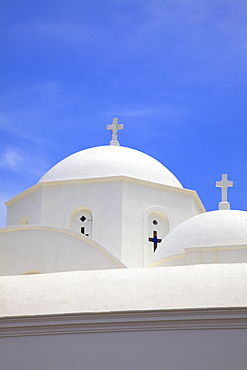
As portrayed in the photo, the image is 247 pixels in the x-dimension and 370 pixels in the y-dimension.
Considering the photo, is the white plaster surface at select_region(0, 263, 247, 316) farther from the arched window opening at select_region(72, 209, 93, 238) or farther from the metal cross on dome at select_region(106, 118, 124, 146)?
the metal cross on dome at select_region(106, 118, 124, 146)

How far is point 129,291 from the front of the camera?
349 inches

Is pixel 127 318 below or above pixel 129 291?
below

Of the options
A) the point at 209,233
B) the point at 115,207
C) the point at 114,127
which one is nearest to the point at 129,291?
the point at 209,233

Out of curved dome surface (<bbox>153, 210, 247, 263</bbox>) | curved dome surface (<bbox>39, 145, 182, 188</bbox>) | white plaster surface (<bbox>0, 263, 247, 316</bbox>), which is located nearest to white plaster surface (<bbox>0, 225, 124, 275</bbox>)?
curved dome surface (<bbox>153, 210, 247, 263</bbox>)

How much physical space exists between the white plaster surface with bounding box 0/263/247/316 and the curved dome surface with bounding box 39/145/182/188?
908 centimetres

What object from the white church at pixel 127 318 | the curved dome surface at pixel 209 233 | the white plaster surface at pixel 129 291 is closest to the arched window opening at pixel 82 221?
the curved dome surface at pixel 209 233

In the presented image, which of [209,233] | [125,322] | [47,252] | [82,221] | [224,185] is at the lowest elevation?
[125,322]

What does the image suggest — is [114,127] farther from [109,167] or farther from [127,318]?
[127,318]

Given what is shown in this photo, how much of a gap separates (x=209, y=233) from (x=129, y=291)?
6.08 meters

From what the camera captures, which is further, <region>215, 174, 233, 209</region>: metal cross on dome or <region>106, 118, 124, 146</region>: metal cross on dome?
<region>106, 118, 124, 146</region>: metal cross on dome

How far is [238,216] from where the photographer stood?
50.2ft

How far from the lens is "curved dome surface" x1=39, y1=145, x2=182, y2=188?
18.5 metres

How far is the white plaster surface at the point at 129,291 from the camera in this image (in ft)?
27.9

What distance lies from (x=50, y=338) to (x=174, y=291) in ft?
5.41
